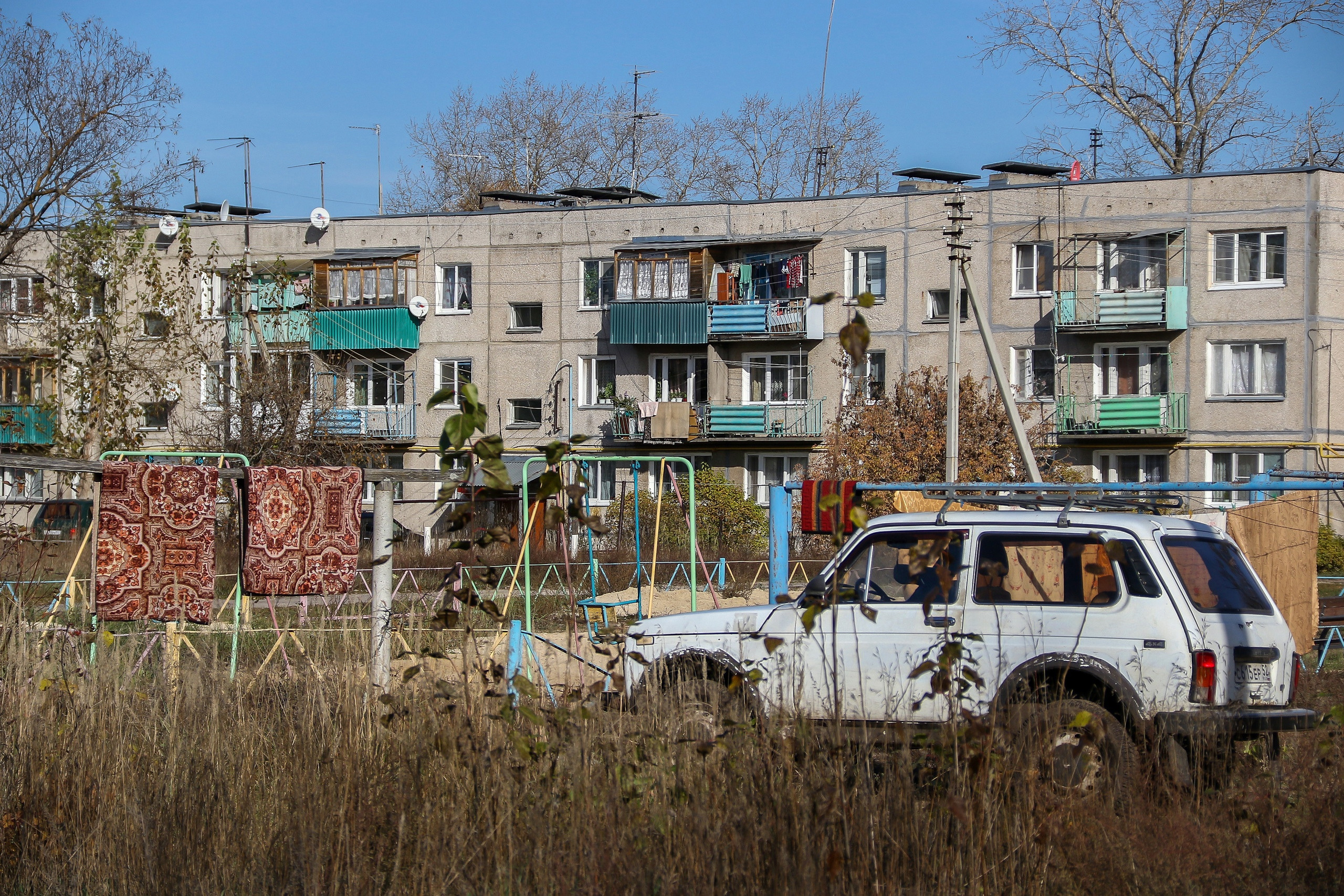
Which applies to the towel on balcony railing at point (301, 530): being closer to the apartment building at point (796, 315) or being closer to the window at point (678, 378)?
the apartment building at point (796, 315)

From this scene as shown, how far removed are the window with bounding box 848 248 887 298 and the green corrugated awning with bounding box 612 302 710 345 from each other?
443 centimetres

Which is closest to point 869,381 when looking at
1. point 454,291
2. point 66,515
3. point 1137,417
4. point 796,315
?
point 796,315

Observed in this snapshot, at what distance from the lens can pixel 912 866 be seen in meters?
4.12

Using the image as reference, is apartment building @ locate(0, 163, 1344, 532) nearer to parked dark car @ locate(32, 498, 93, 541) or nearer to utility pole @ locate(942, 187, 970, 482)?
parked dark car @ locate(32, 498, 93, 541)

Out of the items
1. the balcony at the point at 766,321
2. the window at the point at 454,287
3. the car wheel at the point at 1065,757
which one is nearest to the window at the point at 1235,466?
the balcony at the point at 766,321

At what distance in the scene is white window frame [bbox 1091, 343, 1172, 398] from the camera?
3403 cm

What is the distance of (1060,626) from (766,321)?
30.0 meters

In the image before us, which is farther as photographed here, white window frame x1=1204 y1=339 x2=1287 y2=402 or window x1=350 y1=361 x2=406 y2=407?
window x1=350 y1=361 x2=406 y2=407

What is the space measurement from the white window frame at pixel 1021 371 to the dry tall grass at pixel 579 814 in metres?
30.2

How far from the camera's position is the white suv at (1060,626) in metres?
6.61

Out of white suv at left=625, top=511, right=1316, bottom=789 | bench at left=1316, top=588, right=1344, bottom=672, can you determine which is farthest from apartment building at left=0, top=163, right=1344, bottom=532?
white suv at left=625, top=511, right=1316, bottom=789

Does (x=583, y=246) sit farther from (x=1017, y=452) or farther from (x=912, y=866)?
(x=912, y=866)

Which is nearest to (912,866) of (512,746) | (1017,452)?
(512,746)

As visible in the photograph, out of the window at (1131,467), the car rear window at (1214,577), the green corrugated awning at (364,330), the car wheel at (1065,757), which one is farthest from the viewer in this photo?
the green corrugated awning at (364,330)
